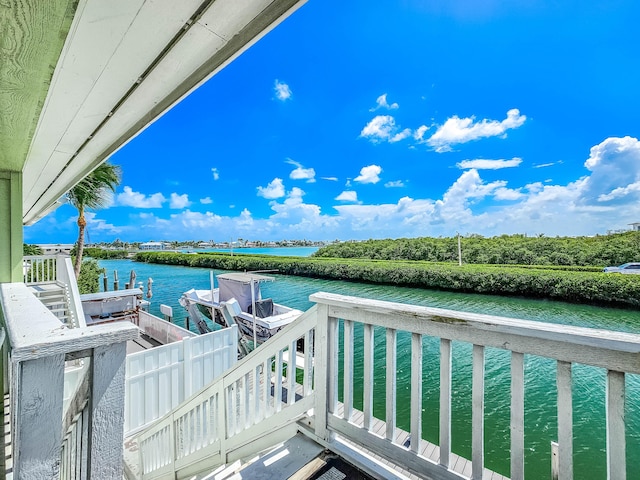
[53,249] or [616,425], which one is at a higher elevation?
[53,249]

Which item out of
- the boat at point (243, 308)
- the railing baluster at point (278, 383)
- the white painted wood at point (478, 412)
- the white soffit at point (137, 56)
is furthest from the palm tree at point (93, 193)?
the white painted wood at point (478, 412)

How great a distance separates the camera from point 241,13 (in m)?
0.91

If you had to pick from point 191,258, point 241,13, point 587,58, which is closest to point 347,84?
point 587,58

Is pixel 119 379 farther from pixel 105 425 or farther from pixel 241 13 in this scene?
pixel 241 13

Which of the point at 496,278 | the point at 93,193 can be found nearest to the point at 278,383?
the point at 93,193

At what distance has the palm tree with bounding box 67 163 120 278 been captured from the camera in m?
10.3

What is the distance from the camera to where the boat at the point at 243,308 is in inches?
329

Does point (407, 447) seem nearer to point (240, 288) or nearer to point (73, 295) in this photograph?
point (73, 295)

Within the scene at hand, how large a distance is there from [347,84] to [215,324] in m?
15.2

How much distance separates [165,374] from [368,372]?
206 inches

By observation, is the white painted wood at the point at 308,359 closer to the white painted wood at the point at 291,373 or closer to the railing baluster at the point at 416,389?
the white painted wood at the point at 291,373

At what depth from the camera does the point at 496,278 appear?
14.8 metres

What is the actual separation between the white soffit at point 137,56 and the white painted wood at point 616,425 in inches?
57.7

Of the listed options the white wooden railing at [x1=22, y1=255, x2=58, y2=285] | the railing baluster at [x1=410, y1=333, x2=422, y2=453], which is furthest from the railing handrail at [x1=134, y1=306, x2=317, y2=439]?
the white wooden railing at [x1=22, y1=255, x2=58, y2=285]
